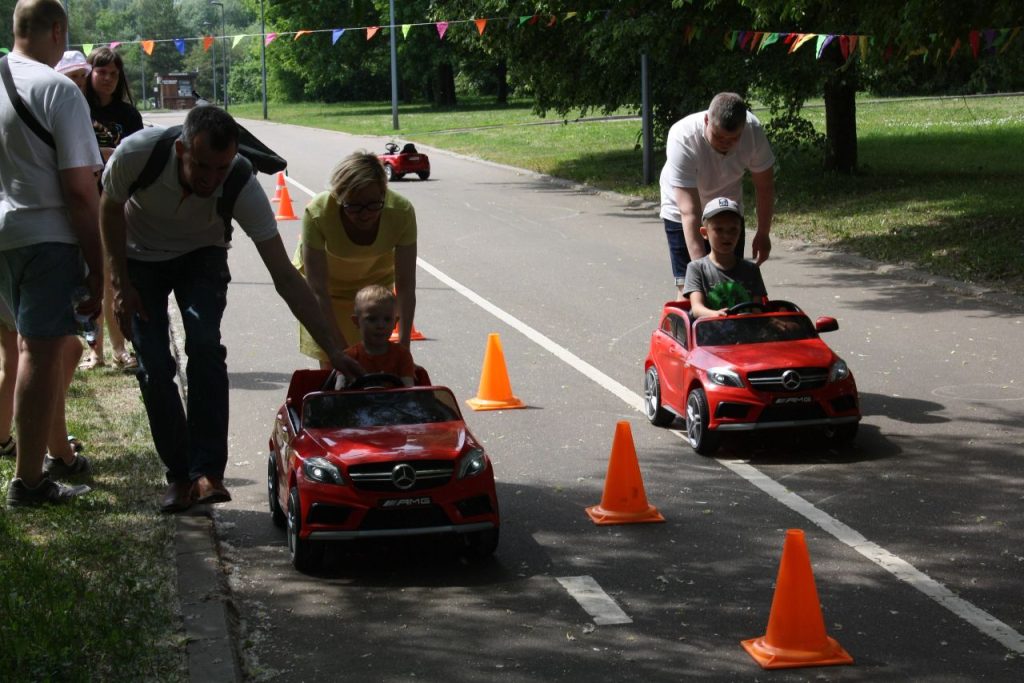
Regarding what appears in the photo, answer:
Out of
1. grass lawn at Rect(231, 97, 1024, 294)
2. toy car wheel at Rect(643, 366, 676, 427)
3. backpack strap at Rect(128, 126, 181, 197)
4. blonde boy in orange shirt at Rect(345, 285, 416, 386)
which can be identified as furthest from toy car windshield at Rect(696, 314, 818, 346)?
grass lawn at Rect(231, 97, 1024, 294)

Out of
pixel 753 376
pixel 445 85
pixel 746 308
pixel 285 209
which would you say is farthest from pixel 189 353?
pixel 445 85

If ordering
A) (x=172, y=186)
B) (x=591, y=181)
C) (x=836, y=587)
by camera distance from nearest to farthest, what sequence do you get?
1. (x=836, y=587)
2. (x=172, y=186)
3. (x=591, y=181)

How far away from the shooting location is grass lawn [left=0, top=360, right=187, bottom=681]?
5098mm

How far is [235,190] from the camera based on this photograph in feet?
22.3

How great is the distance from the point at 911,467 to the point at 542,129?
4230 cm

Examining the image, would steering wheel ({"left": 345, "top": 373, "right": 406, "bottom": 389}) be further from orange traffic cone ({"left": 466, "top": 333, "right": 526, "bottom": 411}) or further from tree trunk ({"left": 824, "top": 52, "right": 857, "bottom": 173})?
tree trunk ({"left": 824, "top": 52, "right": 857, "bottom": 173})

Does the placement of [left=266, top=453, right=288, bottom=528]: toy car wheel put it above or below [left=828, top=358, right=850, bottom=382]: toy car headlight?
below

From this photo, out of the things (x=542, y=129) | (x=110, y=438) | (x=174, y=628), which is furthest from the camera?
(x=542, y=129)

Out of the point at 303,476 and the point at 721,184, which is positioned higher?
the point at 721,184

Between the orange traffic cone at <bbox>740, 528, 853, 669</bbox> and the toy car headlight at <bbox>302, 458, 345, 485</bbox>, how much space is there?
198 centimetres

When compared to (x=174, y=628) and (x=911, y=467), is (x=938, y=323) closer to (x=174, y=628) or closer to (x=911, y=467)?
(x=911, y=467)

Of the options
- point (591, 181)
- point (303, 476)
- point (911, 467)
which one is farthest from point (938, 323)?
point (591, 181)

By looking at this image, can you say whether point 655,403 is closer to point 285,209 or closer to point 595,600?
point 595,600

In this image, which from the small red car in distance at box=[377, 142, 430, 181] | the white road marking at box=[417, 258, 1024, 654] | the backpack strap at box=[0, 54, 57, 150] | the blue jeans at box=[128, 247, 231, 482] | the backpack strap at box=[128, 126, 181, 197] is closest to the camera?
the white road marking at box=[417, 258, 1024, 654]
